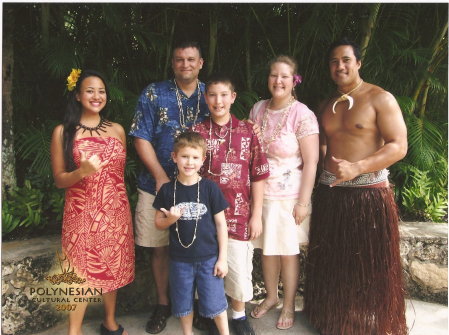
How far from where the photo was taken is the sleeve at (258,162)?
2133mm

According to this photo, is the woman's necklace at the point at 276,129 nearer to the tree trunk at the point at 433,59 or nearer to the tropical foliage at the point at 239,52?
the tropical foliage at the point at 239,52

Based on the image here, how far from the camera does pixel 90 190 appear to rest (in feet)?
6.83

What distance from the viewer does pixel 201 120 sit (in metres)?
2.29

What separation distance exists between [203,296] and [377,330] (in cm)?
98

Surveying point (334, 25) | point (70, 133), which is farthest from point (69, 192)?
point (334, 25)

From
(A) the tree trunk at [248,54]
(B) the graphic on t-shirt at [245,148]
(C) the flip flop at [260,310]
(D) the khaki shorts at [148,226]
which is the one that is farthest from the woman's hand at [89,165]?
(A) the tree trunk at [248,54]

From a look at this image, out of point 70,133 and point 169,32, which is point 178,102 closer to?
point 70,133

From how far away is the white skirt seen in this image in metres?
2.26

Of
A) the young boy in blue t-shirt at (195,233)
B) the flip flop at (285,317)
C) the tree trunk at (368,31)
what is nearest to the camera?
the young boy in blue t-shirt at (195,233)

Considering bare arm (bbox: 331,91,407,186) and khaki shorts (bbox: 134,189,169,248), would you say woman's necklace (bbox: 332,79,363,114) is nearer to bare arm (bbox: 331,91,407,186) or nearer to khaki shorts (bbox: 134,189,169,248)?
bare arm (bbox: 331,91,407,186)

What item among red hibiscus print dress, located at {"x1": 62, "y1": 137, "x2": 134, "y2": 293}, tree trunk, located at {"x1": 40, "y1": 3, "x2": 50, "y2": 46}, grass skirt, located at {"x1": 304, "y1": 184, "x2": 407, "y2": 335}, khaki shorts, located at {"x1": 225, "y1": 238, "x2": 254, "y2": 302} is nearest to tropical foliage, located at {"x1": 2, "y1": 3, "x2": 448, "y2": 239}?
tree trunk, located at {"x1": 40, "y1": 3, "x2": 50, "y2": 46}

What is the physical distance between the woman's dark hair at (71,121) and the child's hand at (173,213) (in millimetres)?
550

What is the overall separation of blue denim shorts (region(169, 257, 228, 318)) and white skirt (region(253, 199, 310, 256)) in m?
0.36

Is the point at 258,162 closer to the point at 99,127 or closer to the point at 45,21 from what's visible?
the point at 99,127
